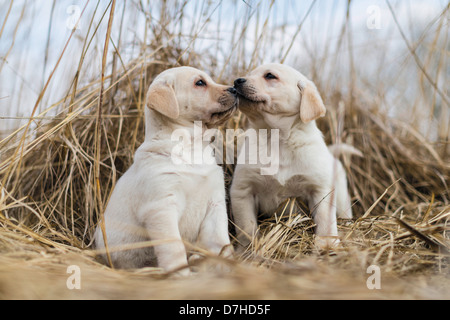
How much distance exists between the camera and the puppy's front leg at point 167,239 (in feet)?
6.88

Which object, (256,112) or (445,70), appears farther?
(445,70)

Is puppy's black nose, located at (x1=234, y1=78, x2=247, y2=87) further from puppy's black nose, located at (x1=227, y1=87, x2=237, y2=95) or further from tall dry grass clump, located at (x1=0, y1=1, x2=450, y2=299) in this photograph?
tall dry grass clump, located at (x1=0, y1=1, x2=450, y2=299)

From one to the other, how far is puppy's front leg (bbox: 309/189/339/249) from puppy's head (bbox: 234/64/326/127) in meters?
0.52

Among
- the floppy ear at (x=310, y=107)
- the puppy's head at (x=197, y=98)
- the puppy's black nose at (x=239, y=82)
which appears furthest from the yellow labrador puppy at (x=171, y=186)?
the floppy ear at (x=310, y=107)

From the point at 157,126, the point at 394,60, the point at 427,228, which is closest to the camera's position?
the point at 427,228

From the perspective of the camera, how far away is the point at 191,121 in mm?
2568

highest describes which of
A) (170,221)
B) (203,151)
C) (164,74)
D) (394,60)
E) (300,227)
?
(394,60)

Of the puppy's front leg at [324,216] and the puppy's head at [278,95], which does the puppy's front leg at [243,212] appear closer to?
the puppy's front leg at [324,216]

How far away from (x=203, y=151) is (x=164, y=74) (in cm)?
53

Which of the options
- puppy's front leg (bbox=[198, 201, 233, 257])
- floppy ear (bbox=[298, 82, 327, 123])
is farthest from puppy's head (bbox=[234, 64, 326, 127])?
puppy's front leg (bbox=[198, 201, 233, 257])

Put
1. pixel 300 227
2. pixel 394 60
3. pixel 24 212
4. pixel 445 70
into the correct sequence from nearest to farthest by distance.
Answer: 1. pixel 300 227
2. pixel 24 212
3. pixel 445 70
4. pixel 394 60

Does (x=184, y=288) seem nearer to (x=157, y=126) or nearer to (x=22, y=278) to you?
(x=22, y=278)

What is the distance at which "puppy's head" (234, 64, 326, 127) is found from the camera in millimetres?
2770

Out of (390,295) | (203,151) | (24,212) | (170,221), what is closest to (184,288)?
(170,221)
